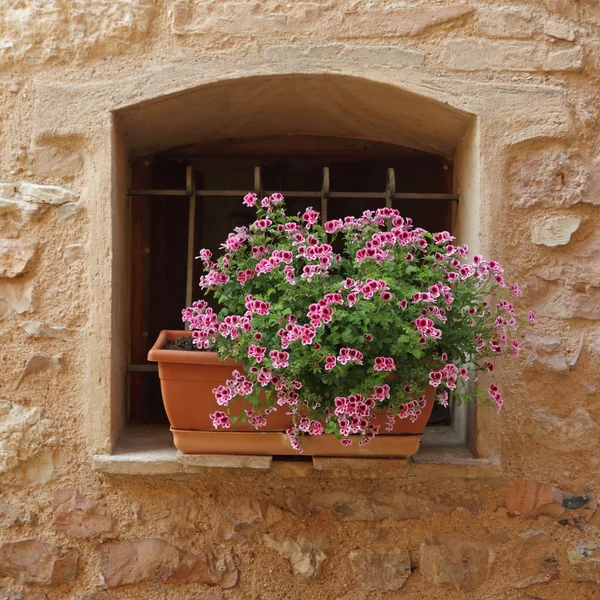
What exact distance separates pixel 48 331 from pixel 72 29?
876 millimetres

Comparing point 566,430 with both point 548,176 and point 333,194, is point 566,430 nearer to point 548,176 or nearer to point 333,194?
point 548,176

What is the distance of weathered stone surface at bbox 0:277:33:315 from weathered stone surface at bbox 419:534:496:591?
134 cm

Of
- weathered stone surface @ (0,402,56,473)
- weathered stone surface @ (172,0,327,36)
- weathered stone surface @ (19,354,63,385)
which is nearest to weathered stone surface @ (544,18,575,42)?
weathered stone surface @ (172,0,327,36)

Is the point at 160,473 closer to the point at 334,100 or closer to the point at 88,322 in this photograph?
the point at 88,322

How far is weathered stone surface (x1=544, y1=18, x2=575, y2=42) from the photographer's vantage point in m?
2.11

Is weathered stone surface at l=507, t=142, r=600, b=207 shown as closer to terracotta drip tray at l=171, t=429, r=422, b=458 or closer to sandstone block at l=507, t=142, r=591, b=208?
sandstone block at l=507, t=142, r=591, b=208

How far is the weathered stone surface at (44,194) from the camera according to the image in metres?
2.11

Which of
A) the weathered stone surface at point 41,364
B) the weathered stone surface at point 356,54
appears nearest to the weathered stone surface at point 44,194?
the weathered stone surface at point 41,364

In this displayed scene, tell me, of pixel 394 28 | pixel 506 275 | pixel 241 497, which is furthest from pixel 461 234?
pixel 241 497

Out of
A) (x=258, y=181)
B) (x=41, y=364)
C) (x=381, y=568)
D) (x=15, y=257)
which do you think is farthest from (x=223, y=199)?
(x=381, y=568)

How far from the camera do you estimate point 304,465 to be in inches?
79.8

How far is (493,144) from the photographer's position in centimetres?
209

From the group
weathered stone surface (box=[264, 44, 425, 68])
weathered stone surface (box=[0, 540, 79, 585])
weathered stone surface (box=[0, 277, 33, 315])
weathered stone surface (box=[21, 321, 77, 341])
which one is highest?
weathered stone surface (box=[264, 44, 425, 68])

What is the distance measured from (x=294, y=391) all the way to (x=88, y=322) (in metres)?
0.67
